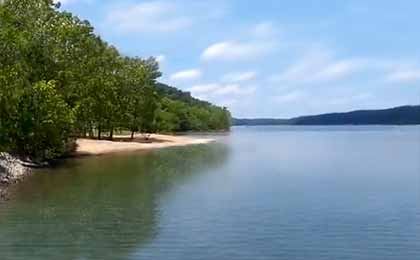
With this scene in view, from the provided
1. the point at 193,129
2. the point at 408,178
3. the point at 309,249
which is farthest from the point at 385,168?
the point at 193,129

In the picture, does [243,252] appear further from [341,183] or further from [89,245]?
[341,183]

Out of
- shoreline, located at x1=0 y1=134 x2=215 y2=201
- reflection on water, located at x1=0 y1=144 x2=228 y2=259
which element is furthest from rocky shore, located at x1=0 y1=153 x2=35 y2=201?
reflection on water, located at x1=0 y1=144 x2=228 y2=259

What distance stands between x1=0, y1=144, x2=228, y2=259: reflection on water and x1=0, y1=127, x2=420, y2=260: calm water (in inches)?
1.2

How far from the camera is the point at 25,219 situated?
21.1 meters

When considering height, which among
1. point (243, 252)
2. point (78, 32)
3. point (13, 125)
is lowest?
point (243, 252)

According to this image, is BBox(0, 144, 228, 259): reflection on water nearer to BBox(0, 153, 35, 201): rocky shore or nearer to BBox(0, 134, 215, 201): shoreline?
BBox(0, 153, 35, 201): rocky shore

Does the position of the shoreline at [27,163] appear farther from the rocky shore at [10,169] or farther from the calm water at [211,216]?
the calm water at [211,216]

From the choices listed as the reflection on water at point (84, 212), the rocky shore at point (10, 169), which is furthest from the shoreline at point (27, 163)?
the reflection on water at point (84, 212)

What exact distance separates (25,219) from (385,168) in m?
29.0

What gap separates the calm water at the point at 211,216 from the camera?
1689 cm

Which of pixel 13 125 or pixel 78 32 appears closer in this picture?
pixel 13 125

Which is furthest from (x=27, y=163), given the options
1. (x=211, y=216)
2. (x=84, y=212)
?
(x=211, y=216)

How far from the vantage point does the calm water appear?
55.4 ft

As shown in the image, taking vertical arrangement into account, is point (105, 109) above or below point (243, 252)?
above
